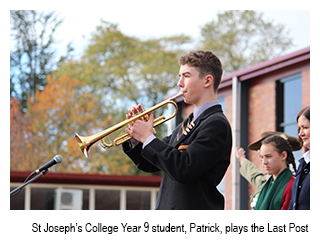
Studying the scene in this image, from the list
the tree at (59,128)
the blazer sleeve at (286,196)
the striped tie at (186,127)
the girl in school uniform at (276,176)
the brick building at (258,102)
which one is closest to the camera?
the striped tie at (186,127)

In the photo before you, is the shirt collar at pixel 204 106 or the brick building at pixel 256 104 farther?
the brick building at pixel 256 104

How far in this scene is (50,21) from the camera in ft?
86.6

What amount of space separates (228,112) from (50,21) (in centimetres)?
1721

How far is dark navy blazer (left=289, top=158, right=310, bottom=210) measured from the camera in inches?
129

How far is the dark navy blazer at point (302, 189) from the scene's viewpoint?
3.27 metres

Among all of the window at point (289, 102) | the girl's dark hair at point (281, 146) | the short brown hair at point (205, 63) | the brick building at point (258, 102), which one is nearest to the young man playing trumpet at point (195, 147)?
the short brown hair at point (205, 63)

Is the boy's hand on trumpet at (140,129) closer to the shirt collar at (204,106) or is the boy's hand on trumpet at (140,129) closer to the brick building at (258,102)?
the shirt collar at (204,106)

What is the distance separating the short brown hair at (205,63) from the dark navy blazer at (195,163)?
10.3 inches

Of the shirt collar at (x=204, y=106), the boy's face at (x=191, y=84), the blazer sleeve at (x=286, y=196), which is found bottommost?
the blazer sleeve at (x=286, y=196)

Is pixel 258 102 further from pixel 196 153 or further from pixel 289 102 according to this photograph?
pixel 196 153

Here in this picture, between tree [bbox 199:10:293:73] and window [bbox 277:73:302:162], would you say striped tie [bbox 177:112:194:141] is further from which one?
tree [bbox 199:10:293:73]

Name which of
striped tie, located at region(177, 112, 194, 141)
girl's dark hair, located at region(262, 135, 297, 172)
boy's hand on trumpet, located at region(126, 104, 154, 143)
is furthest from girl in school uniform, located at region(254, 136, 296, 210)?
boy's hand on trumpet, located at region(126, 104, 154, 143)
